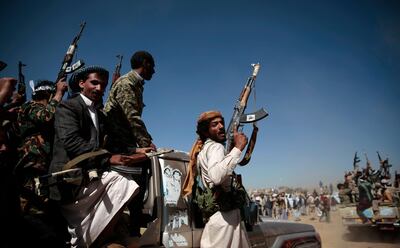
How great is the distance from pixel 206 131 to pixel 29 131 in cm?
161

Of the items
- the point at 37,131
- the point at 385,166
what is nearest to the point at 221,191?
the point at 37,131

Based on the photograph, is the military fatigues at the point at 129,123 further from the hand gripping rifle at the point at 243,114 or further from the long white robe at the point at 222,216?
the hand gripping rifle at the point at 243,114

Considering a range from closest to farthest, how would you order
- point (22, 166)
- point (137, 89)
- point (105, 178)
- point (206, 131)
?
point (22, 166) < point (105, 178) < point (206, 131) < point (137, 89)

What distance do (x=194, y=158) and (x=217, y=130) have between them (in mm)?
363

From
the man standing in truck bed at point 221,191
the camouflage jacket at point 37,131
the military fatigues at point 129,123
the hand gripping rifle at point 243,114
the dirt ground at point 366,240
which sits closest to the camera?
the camouflage jacket at point 37,131

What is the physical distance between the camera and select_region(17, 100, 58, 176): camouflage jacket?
2.35 metres

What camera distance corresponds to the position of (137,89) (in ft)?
11.1

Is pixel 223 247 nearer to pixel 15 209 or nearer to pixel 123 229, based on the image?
pixel 123 229

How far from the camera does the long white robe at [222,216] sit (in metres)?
2.44

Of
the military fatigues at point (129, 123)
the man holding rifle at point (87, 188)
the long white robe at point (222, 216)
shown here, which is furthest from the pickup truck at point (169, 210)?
the man holding rifle at point (87, 188)

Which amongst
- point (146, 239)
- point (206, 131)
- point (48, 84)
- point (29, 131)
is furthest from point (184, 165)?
point (48, 84)

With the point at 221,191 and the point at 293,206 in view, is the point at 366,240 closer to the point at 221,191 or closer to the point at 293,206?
the point at 221,191

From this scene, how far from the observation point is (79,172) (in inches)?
75.4

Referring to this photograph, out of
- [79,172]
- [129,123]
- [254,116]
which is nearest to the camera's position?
[79,172]
